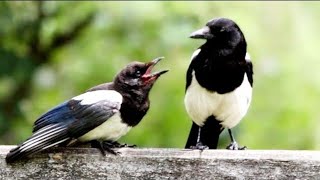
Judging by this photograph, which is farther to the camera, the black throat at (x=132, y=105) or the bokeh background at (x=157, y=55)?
the bokeh background at (x=157, y=55)

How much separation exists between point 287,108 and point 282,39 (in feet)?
1.45

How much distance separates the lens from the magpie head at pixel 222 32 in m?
2.88

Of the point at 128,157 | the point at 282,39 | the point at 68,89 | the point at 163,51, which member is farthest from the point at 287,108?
the point at 128,157

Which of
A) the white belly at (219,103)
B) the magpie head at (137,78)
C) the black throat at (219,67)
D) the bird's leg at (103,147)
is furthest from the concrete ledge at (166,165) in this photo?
the white belly at (219,103)

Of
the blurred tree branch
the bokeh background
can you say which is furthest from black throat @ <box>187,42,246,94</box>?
the blurred tree branch

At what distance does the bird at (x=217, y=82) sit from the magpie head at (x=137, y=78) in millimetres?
300

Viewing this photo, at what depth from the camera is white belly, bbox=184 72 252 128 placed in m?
3.06

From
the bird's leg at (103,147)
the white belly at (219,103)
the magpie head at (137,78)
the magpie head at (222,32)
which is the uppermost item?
the magpie head at (222,32)

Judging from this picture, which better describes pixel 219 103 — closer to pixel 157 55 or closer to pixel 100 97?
pixel 100 97

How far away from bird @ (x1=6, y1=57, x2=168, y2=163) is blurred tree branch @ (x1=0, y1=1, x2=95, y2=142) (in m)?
2.49

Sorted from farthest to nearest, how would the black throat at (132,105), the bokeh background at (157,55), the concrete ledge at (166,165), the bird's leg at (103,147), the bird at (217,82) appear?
the bokeh background at (157,55) → the bird at (217,82) → the black throat at (132,105) → the bird's leg at (103,147) → the concrete ledge at (166,165)

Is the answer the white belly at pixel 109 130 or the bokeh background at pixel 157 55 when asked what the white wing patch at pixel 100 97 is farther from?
the bokeh background at pixel 157 55

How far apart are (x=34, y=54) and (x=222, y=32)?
102 inches

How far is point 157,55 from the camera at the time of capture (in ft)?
16.2
